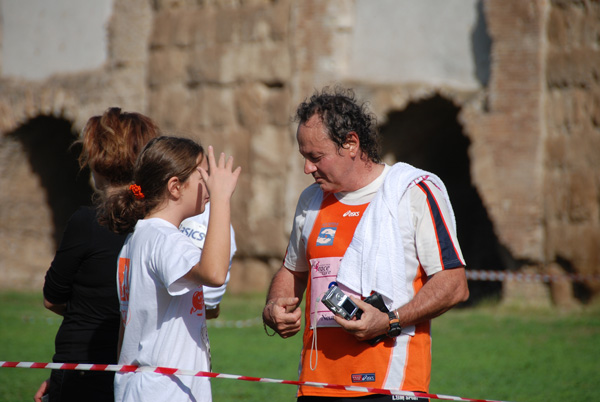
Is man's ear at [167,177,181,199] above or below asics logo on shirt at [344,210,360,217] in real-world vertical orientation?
above

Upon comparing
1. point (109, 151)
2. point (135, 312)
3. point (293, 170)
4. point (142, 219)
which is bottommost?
point (293, 170)

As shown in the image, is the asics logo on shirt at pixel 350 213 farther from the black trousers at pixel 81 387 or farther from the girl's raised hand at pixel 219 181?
the black trousers at pixel 81 387

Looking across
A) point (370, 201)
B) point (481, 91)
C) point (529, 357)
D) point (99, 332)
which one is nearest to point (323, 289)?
point (370, 201)

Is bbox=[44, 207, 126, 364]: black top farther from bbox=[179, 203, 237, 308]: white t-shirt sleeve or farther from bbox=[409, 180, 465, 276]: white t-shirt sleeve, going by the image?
bbox=[409, 180, 465, 276]: white t-shirt sleeve

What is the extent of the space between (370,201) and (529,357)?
577 cm

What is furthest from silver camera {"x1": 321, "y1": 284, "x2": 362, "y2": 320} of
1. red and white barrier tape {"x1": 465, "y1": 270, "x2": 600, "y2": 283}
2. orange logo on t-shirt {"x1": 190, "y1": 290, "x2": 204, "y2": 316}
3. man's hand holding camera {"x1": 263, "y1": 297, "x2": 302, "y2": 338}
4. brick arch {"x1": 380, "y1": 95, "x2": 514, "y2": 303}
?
brick arch {"x1": 380, "y1": 95, "x2": 514, "y2": 303}

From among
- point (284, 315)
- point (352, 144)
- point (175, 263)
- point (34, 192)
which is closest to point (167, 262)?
point (175, 263)

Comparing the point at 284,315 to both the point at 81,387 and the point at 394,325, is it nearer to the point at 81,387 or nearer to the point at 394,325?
the point at 394,325

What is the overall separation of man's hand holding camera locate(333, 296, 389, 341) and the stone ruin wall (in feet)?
25.8

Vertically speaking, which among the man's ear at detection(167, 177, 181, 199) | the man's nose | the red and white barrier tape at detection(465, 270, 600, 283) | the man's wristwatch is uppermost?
the man's nose

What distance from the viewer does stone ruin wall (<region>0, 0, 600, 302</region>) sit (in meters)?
11.6

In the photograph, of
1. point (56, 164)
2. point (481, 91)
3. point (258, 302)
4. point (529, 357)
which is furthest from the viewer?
point (56, 164)

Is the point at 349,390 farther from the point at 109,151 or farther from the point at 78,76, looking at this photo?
the point at 78,76

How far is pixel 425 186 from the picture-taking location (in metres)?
3.04
